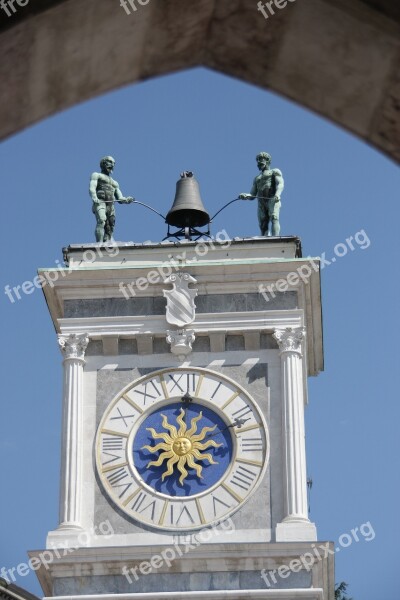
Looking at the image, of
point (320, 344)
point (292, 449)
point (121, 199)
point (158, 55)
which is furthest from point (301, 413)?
point (158, 55)

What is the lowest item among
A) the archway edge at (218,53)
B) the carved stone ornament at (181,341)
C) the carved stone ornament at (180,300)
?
the archway edge at (218,53)

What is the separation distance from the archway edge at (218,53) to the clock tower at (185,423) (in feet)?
80.2

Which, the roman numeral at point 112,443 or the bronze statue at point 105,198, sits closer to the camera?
the roman numeral at point 112,443

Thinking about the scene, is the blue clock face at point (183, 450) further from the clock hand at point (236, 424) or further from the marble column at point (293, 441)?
the marble column at point (293, 441)

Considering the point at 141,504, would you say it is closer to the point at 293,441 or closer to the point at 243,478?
the point at 243,478

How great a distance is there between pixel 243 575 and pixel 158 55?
81.6 ft

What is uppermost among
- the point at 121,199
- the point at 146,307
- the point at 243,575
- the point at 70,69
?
the point at 121,199

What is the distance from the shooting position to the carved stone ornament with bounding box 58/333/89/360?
31.8 meters

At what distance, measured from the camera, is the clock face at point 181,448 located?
30188 mm

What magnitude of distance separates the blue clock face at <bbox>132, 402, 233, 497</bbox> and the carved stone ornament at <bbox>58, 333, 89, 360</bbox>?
178cm

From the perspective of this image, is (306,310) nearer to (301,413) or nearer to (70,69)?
(301,413)

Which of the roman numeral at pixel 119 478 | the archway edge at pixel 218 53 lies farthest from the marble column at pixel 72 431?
the archway edge at pixel 218 53

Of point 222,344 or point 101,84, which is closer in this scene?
point 101,84

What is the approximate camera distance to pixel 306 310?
32.6 meters
